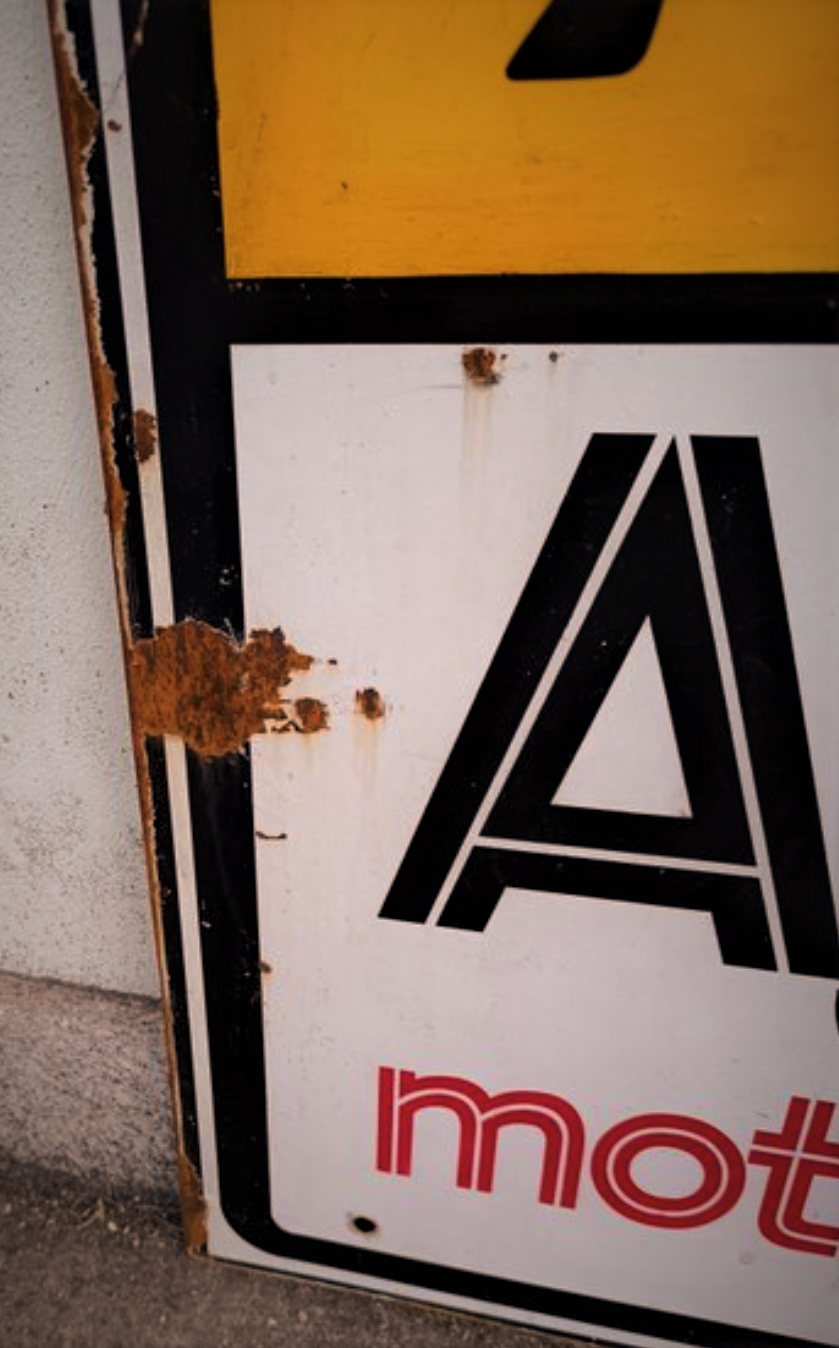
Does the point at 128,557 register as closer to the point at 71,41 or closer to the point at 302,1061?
the point at 71,41

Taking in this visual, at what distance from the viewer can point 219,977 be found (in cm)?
102

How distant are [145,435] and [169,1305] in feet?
3.90

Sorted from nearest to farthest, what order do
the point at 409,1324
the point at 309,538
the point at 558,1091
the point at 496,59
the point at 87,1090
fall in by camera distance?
the point at 496,59, the point at 309,538, the point at 558,1091, the point at 409,1324, the point at 87,1090

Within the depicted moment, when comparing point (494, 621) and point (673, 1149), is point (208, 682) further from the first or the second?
point (673, 1149)

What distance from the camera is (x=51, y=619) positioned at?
0.99 m

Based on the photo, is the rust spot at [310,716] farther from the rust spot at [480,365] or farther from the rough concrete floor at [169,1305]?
the rough concrete floor at [169,1305]

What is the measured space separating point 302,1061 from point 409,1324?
451 mm

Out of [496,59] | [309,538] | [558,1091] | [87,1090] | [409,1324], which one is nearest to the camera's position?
[496,59]

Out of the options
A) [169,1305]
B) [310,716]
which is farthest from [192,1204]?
[310,716]

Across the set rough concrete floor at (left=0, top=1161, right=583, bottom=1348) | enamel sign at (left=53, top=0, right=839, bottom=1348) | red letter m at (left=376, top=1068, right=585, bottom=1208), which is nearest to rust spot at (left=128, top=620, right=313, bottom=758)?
enamel sign at (left=53, top=0, right=839, bottom=1348)

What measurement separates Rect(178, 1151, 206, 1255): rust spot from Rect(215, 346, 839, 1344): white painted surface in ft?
0.10

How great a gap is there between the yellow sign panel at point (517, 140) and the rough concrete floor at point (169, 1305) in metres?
1.33

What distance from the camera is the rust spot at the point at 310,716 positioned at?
0.88 m

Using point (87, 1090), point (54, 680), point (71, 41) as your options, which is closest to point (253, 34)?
point (71, 41)
